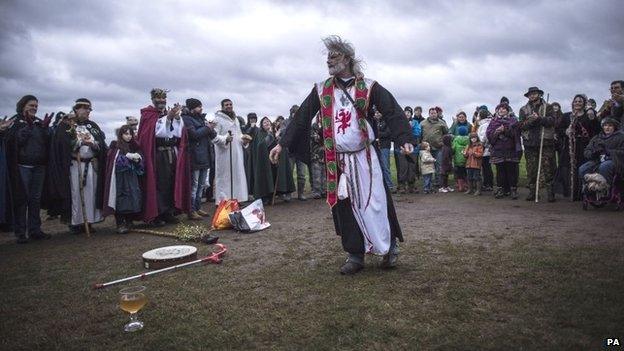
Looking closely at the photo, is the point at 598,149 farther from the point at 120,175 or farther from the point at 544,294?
the point at 120,175

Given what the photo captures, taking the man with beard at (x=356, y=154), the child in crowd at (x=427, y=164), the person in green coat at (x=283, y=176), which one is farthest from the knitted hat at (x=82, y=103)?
the child in crowd at (x=427, y=164)

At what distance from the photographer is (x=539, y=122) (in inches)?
350

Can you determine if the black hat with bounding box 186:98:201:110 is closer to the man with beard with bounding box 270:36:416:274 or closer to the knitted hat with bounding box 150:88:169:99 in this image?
the knitted hat with bounding box 150:88:169:99

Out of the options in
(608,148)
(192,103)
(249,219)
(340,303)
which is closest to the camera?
(340,303)

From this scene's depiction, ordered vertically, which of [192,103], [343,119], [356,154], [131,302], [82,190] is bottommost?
[131,302]

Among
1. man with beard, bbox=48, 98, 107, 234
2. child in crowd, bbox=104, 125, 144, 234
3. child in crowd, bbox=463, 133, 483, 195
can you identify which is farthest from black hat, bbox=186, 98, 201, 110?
child in crowd, bbox=463, 133, 483, 195

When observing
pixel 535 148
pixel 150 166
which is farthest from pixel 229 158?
pixel 535 148

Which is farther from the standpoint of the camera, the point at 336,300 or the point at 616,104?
the point at 616,104

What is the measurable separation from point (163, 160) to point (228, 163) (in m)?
2.02

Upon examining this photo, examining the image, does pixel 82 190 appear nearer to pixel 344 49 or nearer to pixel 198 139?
pixel 198 139

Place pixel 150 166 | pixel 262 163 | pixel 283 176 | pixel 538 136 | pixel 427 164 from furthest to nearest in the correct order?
pixel 427 164
pixel 283 176
pixel 262 163
pixel 538 136
pixel 150 166

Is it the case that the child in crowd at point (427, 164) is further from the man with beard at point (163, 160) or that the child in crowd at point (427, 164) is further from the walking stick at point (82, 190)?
the walking stick at point (82, 190)

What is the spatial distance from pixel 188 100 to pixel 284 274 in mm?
5368

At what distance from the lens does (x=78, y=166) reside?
7.18m
